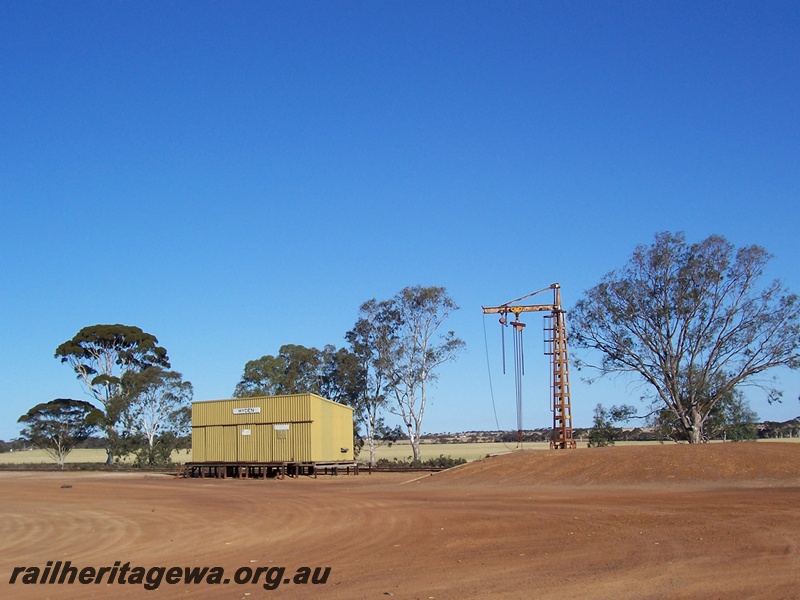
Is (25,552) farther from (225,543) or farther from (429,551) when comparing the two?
(429,551)

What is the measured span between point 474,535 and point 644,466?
17828 millimetres

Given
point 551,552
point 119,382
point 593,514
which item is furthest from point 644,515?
point 119,382

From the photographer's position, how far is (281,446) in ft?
159

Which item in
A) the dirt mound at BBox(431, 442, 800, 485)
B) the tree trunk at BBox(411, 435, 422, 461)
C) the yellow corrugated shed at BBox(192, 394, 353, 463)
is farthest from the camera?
the tree trunk at BBox(411, 435, 422, 461)

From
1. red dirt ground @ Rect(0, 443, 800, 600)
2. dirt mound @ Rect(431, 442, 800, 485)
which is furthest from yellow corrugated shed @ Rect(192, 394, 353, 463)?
red dirt ground @ Rect(0, 443, 800, 600)

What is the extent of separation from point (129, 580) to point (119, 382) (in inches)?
2641

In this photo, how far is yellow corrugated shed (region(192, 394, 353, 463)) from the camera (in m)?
47.9

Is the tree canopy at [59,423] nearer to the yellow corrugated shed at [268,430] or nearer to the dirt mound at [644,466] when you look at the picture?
the yellow corrugated shed at [268,430]

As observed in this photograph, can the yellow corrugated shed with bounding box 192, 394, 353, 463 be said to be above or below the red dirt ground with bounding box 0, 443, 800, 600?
above

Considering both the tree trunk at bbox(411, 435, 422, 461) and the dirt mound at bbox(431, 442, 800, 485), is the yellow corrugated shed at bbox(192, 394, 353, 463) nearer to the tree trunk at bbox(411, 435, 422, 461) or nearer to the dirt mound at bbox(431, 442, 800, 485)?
the tree trunk at bbox(411, 435, 422, 461)

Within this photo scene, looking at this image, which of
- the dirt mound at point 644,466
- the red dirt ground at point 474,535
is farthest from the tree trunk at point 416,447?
the red dirt ground at point 474,535

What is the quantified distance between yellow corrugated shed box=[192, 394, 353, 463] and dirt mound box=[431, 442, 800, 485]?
13.6 metres

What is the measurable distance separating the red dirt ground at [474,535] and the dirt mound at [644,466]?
14cm

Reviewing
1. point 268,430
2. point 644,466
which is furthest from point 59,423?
point 644,466
